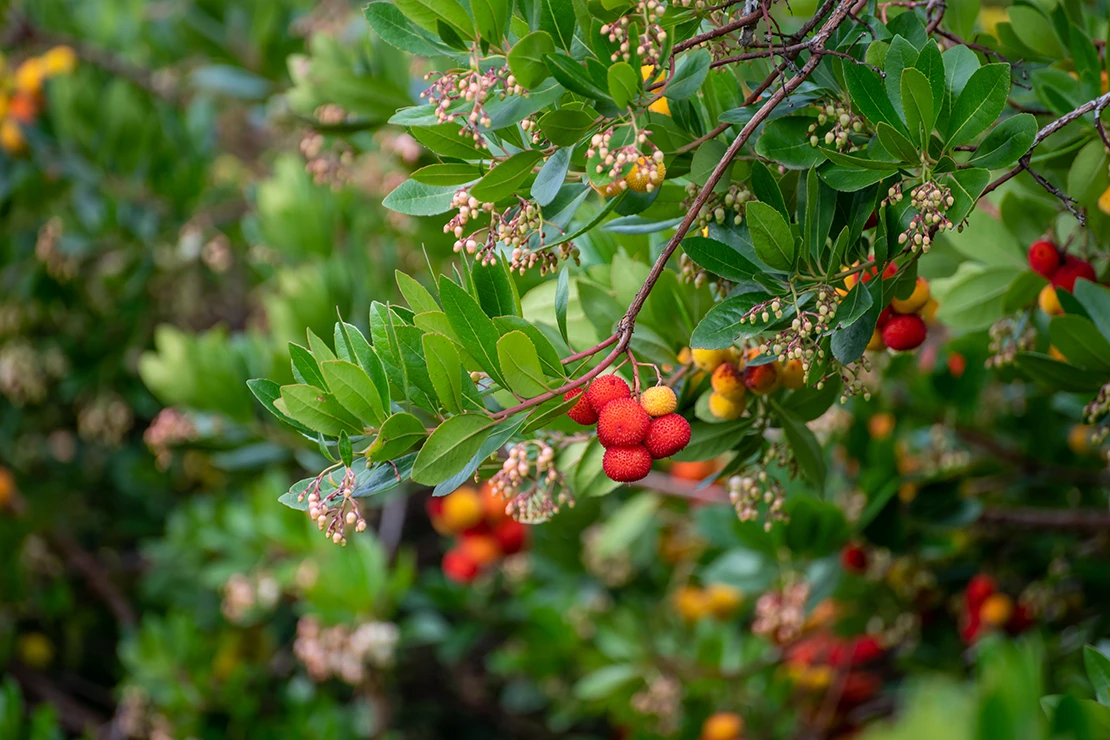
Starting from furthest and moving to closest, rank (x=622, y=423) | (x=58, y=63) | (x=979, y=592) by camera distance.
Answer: (x=58, y=63)
(x=979, y=592)
(x=622, y=423)

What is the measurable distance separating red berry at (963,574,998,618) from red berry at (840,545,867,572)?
0.91 feet

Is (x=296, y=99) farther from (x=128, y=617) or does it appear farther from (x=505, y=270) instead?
(x=128, y=617)

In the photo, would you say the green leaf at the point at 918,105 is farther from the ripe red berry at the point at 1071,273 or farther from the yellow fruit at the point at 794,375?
the ripe red berry at the point at 1071,273

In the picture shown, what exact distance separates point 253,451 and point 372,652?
524 mm

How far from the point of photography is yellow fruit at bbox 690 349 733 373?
1.10m

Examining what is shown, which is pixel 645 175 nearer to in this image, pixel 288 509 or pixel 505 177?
pixel 505 177

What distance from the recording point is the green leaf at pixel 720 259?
96 centimetres

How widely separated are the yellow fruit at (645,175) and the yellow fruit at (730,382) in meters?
0.25

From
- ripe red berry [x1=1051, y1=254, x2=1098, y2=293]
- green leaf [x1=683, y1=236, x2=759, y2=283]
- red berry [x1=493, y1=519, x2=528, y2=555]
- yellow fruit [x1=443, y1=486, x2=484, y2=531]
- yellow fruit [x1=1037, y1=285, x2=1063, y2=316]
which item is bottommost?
red berry [x1=493, y1=519, x2=528, y2=555]

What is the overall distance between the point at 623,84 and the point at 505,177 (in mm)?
153

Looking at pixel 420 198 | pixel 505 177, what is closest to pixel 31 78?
pixel 420 198

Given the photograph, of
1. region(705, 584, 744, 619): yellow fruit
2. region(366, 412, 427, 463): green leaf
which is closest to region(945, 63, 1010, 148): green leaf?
region(366, 412, 427, 463): green leaf

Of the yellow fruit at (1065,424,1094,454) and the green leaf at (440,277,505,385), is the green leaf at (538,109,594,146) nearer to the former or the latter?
the green leaf at (440,277,505,385)

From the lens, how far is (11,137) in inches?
105
